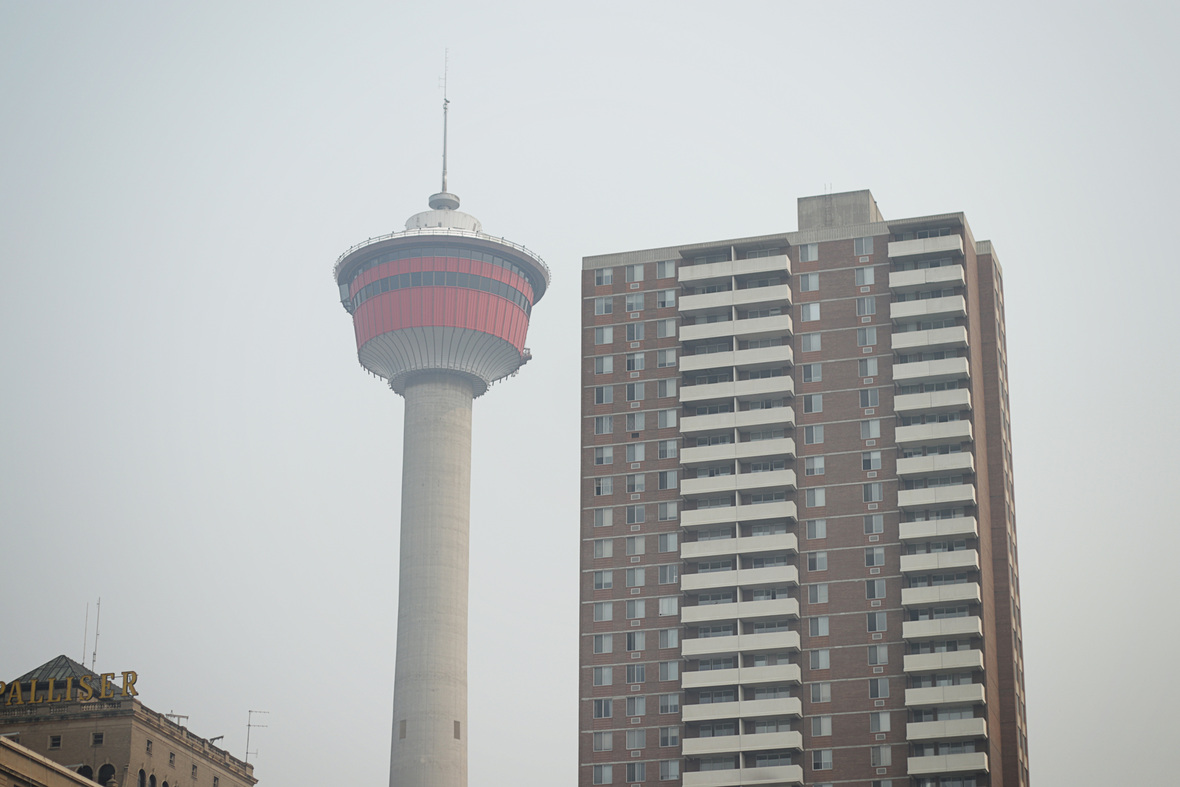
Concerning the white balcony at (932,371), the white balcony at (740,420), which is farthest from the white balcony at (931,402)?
the white balcony at (740,420)

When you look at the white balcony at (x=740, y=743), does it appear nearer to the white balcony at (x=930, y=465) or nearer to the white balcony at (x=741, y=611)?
the white balcony at (x=741, y=611)

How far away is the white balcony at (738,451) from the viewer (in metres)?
164

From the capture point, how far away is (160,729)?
6107 inches

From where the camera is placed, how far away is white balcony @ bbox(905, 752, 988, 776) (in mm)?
148250

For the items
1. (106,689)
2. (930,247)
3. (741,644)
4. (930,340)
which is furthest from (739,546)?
(106,689)

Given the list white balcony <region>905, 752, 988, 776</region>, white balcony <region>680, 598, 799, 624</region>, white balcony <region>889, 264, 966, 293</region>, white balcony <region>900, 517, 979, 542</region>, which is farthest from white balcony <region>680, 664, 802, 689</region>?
white balcony <region>889, 264, 966, 293</region>

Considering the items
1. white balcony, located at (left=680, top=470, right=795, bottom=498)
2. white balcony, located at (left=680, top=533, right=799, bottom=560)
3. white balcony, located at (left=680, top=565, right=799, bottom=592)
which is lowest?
white balcony, located at (left=680, top=565, right=799, bottom=592)

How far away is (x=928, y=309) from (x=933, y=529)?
69.7 ft

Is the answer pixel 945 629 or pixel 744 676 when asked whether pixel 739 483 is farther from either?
pixel 945 629

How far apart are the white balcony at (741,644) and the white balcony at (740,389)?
2261cm

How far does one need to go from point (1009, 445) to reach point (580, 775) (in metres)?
52.2

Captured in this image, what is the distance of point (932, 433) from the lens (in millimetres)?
161000

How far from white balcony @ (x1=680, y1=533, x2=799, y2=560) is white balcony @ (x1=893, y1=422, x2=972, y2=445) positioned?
43.4ft

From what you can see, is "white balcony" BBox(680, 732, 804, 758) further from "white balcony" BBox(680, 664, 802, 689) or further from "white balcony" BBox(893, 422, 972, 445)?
"white balcony" BBox(893, 422, 972, 445)
